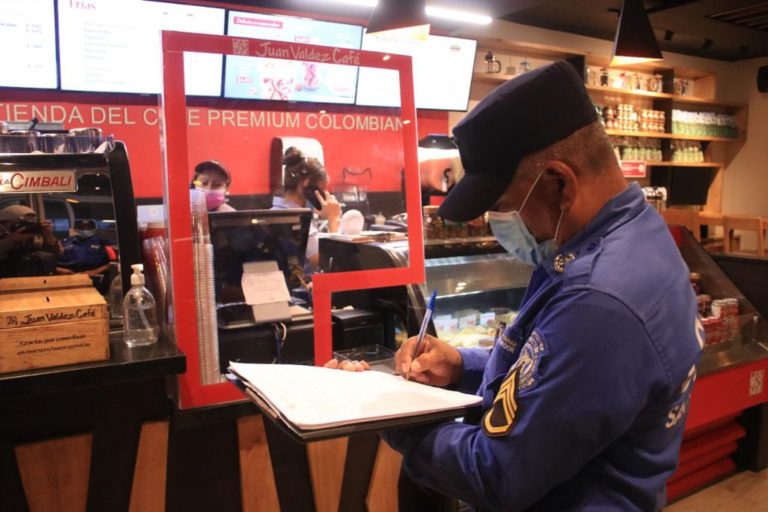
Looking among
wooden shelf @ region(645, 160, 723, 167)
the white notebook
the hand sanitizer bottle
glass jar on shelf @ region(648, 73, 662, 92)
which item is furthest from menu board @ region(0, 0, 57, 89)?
glass jar on shelf @ region(648, 73, 662, 92)

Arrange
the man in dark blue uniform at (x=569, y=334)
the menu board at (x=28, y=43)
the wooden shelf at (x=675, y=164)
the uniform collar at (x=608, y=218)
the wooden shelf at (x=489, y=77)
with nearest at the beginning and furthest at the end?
the man in dark blue uniform at (x=569, y=334), the uniform collar at (x=608, y=218), the menu board at (x=28, y=43), the wooden shelf at (x=489, y=77), the wooden shelf at (x=675, y=164)

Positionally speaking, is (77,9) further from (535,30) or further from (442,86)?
(535,30)

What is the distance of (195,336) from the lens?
5.59 feet

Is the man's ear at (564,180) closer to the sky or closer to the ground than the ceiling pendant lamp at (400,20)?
closer to the ground

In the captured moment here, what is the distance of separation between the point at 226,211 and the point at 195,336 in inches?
A: 15.1

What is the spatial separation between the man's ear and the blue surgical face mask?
2 centimetres

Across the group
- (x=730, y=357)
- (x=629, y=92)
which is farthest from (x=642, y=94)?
(x=730, y=357)

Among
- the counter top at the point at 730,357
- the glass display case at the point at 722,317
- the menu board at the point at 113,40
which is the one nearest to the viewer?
the counter top at the point at 730,357

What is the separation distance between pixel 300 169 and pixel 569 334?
1289 mm

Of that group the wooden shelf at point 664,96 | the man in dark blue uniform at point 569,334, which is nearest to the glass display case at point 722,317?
the man in dark blue uniform at point 569,334

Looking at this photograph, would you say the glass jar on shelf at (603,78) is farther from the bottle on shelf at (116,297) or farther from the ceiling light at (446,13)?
the bottle on shelf at (116,297)

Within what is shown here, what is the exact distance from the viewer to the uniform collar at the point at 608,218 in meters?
0.95

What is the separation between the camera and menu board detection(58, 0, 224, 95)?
4211mm

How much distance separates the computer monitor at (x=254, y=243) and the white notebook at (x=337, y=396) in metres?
0.67
